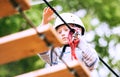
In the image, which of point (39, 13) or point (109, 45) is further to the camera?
point (109, 45)

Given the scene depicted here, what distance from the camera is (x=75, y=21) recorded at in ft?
12.6

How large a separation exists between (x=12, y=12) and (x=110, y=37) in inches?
282

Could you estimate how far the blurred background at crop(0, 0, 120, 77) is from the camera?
7.54 metres

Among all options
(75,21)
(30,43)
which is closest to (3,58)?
(30,43)

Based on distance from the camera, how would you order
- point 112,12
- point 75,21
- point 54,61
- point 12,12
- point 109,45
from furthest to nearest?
point 109,45 < point 112,12 < point 75,21 < point 54,61 < point 12,12

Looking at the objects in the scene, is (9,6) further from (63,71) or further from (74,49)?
(74,49)

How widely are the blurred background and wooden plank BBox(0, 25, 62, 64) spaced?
495 centimetres

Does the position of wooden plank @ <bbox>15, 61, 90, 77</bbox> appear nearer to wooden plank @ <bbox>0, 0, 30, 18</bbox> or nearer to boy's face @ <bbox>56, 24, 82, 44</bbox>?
wooden plank @ <bbox>0, 0, 30, 18</bbox>

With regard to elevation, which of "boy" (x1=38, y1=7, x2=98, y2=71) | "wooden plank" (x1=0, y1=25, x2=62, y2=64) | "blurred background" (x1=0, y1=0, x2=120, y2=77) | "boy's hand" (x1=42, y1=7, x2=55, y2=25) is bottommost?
"wooden plank" (x1=0, y1=25, x2=62, y2=64)

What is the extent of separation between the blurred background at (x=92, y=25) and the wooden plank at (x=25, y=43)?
4946mm

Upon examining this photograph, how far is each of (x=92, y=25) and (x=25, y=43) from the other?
6.79 meters

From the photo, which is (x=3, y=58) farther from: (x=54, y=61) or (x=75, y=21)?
(x=75, y=21)

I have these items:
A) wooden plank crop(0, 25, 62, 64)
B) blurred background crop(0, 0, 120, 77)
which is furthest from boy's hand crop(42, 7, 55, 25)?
blurred background crop(0, 0, 120, 77)

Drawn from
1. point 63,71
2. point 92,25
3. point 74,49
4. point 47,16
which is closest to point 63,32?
point 74,49
